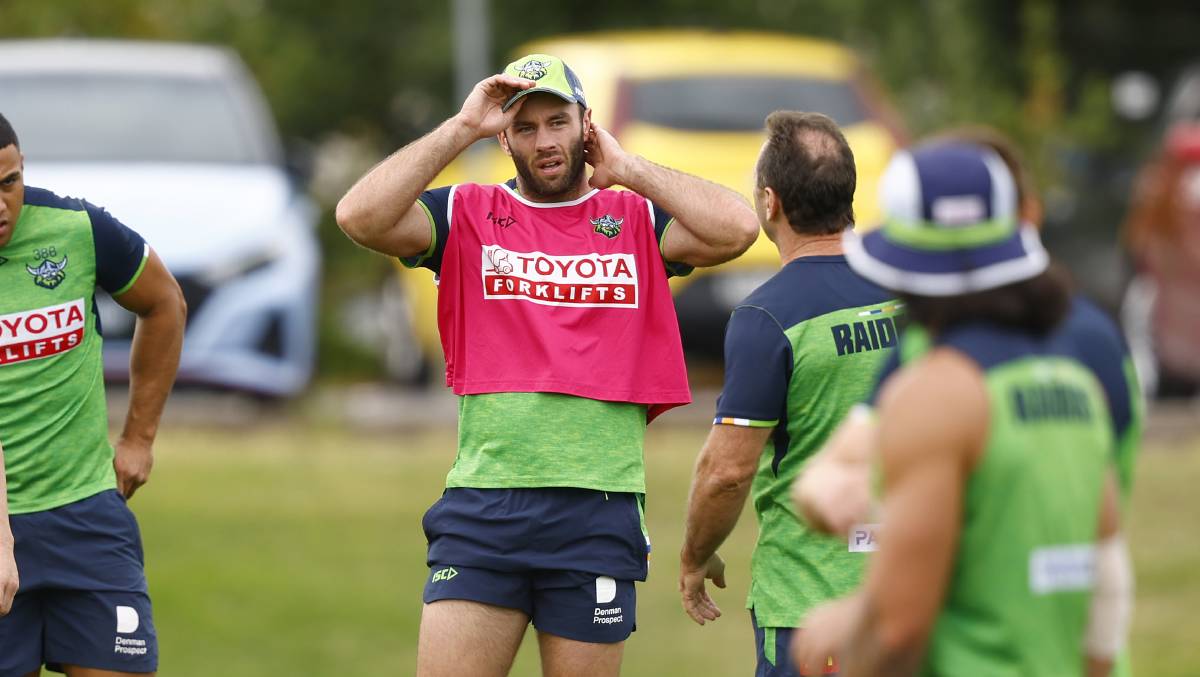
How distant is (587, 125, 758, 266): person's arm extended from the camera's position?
5.75 m

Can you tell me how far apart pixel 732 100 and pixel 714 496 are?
869 cm

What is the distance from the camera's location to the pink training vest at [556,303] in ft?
18.6

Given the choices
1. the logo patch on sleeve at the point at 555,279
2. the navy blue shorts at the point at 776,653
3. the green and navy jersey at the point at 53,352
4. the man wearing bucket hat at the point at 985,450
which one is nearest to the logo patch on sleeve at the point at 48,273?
the green and navy jersey at the point at 53,352

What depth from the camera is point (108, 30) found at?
19766 millimetres

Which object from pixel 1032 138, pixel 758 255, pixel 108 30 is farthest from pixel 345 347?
pixel 758 255

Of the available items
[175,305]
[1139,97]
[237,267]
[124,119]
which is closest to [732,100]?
[237,267]

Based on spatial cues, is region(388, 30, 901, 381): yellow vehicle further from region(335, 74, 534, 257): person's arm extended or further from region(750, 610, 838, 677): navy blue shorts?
region(750, 610, 838, 677): navy blue shorts

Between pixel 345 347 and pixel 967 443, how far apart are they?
17.4m

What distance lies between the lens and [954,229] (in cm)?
367

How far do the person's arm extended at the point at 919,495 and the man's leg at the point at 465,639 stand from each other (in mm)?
2102

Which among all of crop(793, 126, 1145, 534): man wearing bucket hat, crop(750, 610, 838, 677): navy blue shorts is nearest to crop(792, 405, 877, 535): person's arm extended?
crop(793, 126, 1145, 534): man wearing bucket hat

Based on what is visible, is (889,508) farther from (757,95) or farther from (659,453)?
(757,95)

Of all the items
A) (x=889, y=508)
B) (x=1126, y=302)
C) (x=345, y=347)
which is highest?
(x=889, y=508)

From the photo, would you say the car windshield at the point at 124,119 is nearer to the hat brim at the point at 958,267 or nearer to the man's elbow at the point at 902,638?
the hat brim at the point at 958,267
